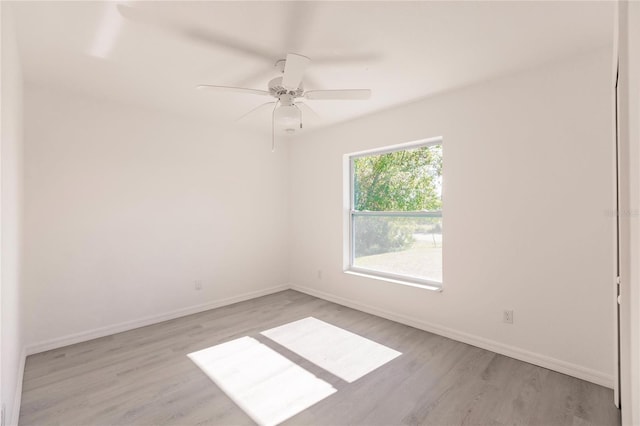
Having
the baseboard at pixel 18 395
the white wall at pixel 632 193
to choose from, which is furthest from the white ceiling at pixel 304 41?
the baseboard at pixel 18 395

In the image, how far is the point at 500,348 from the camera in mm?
2740

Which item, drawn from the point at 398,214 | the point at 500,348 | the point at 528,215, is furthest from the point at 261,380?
the point at 528,215

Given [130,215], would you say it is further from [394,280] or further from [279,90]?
[394,280]

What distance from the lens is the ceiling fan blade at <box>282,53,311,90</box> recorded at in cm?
187

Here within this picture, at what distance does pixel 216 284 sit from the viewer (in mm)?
4133

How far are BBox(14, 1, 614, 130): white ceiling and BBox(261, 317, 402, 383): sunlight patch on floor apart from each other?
8.06ft

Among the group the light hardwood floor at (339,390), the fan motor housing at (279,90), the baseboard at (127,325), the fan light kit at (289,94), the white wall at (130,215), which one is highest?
the fan motor housing at (279,90)

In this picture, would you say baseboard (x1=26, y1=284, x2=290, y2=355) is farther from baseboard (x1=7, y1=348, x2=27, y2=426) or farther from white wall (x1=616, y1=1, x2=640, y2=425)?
white wall (x1=616, y1=1, x2=640, y2=425)

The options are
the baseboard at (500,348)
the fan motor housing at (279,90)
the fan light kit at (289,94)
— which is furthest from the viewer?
the fan motor housing at (279,90)

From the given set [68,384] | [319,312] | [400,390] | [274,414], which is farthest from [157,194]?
[400,390]

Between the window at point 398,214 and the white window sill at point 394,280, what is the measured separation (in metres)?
0.01

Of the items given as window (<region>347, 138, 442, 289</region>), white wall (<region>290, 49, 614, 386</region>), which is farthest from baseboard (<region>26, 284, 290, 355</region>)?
white wall (<region>290, 49, 614, 386</region>)

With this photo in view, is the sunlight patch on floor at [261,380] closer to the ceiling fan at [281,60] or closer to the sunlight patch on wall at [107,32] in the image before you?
the ceiling fan at [281,60]

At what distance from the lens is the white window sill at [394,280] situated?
10.9 ft
